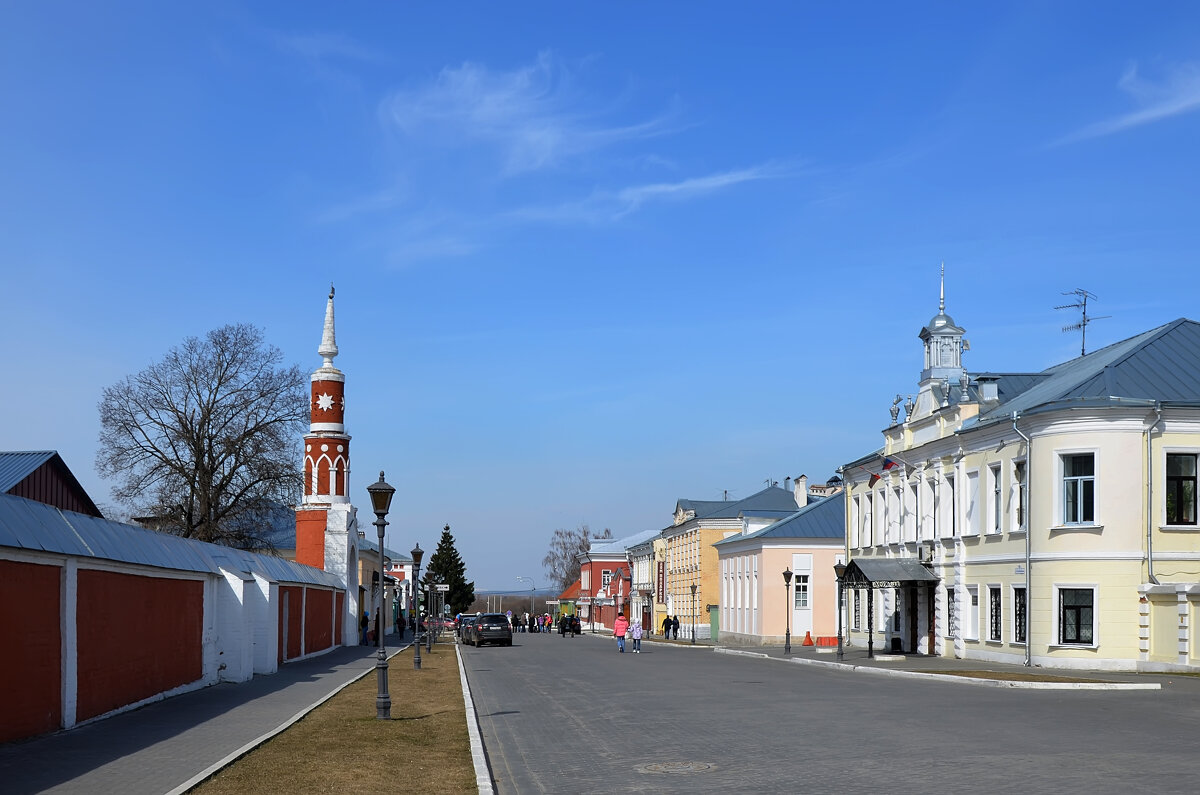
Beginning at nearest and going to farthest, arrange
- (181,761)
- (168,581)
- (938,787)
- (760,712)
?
(938,787), (181,761), (760,712), (168,581)

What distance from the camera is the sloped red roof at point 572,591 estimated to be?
13255 cm

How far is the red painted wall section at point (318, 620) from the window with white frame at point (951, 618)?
19909 mm

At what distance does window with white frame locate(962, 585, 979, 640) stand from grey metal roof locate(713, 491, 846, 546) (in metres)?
20.2

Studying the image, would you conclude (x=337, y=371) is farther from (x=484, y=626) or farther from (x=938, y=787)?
(x=938, y=787)

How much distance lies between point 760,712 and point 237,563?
525 inches

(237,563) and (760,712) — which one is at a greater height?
(237,563)

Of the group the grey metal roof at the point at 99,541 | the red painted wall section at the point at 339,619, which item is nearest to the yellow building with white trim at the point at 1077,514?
the grey metal roof at the point at 99,541

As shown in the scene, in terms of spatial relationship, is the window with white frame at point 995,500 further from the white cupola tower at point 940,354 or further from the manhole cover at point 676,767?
the manhole cover at point 676,767

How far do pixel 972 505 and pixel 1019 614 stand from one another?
170 inches

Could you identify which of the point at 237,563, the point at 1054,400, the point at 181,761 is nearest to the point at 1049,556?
the point at 1054,400

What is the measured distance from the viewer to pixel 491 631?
57.4m

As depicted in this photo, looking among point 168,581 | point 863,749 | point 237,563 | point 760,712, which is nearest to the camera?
point 863,749

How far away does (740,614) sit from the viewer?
210ft

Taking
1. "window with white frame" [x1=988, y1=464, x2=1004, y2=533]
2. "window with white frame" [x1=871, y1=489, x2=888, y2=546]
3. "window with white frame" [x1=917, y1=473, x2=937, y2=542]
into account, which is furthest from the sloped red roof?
"window with white frame" [x1=988, y1=464, x2=1004, y2=533]
